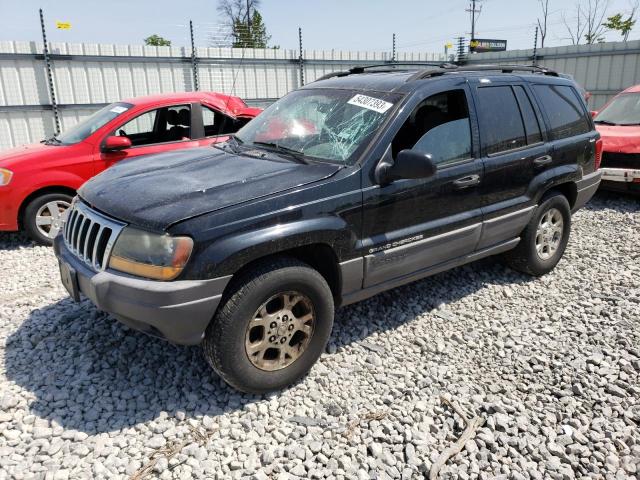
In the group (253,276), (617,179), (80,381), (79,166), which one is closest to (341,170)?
(253,276)

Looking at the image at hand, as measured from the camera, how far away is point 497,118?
412 centimetres

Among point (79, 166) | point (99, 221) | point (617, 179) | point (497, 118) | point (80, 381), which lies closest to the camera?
point (99, 221)

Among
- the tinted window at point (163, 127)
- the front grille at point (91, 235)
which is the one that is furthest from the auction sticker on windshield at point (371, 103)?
the tinted window at point (163, 127)

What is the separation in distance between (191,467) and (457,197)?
8.22 feet

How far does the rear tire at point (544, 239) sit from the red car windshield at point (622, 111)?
13.8ft

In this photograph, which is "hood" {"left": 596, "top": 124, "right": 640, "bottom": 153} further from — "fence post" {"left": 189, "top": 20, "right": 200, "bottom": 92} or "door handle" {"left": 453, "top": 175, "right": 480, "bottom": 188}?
"fence post" {"left": 189, "top": 20, "right": 200, "bottom": 92}

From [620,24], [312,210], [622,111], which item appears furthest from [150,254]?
[620,24]

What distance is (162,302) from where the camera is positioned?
2.60 m

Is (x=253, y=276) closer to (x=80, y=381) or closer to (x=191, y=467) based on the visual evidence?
(x=191, y=467)

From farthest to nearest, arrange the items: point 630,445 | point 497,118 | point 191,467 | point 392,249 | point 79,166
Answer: point 79,166 → point 497,118 → point 392,249 → point 630,445 → point 191,467

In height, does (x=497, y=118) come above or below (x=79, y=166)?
above

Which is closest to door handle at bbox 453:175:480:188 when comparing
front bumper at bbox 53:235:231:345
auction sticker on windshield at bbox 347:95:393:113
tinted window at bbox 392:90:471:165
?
tinted window at bbox 392:90:471:165

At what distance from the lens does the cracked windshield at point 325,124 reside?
3.42 m

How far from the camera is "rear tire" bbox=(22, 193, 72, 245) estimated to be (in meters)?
5.77
